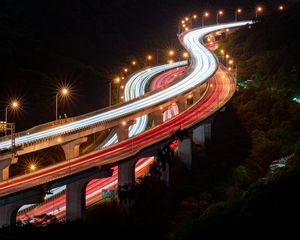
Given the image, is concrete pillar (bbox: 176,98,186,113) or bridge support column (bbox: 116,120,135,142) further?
concrete pillar (bbox: 176,98,186,113)

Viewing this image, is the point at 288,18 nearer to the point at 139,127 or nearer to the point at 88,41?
the point at 139,127

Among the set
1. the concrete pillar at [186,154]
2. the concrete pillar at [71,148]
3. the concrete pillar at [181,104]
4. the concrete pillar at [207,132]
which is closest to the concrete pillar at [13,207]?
the concrete pillar at [71,148]

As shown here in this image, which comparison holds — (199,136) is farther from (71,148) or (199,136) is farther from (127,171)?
(127,171)

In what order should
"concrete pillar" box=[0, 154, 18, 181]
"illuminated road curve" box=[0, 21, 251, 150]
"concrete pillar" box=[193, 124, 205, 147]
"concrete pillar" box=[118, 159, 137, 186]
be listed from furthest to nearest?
"concrete pillar" box=[193, 124, 205, 147], "illuminated road curve" box=[0, 21, 251, 150], "concrete pillar" box=[118, 159, 137, 186], "concrete pillar" box=[0, 154, 18, 181]

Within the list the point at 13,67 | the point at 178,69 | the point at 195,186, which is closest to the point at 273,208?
the point at 195,186

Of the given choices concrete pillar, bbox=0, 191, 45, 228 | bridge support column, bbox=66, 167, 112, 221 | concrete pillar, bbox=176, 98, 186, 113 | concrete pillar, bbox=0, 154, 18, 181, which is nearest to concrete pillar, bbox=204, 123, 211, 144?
concrete pillar, bbox=176, 98, 186, 113

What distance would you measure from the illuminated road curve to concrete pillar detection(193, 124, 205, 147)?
22.8 feet

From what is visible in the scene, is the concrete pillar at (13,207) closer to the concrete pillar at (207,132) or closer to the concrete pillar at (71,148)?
the concrete pillar at (71,148)

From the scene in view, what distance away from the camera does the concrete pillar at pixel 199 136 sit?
289 feet

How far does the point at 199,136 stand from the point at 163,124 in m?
8.12

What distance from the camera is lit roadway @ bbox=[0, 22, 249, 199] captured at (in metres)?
62.4

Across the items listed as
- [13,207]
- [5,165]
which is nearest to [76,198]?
[13,207]

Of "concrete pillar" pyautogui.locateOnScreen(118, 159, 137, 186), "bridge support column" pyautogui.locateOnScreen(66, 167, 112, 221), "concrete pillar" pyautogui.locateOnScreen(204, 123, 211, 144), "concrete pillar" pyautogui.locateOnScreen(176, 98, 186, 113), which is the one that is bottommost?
"bridge support column" pyautogui.locateOnScreen(66, 167, 112, 221)

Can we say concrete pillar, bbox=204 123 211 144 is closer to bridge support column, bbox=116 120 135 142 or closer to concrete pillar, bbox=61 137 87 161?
bridge support column, bbox=116 120 135 142
